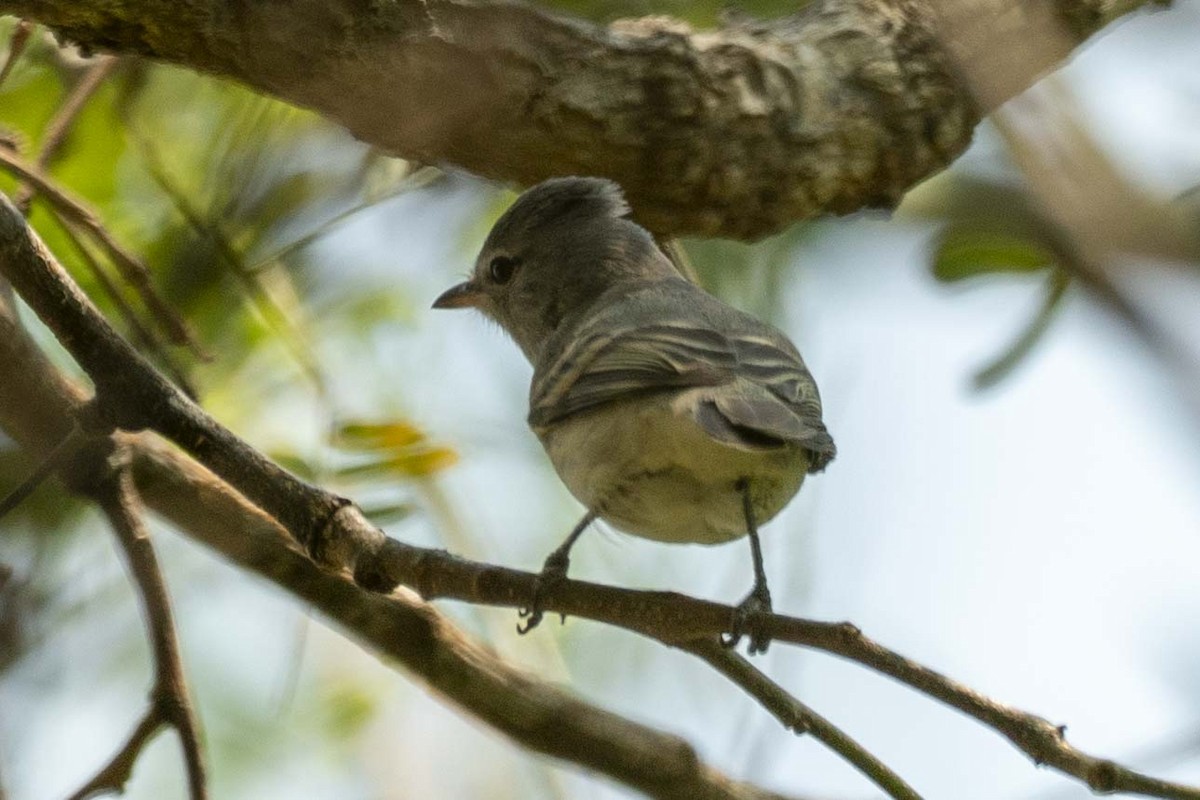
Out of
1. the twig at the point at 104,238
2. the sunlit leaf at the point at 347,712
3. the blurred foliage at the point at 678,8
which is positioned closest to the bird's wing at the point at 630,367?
the twig at the point at 104,238

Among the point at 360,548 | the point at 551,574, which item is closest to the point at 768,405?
the point at 551,574

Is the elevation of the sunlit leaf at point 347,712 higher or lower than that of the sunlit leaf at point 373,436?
lower

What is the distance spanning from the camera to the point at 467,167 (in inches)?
122

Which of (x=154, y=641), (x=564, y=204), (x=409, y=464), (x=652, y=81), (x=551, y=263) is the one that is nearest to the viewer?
(x=154, y=641)

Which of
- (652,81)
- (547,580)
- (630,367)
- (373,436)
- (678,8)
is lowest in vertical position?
(547,580)

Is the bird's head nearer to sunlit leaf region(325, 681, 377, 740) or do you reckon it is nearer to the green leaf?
the green leaf

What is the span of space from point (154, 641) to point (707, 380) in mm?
1186

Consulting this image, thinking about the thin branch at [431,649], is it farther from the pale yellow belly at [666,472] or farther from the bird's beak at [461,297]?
the bird's beak at [461,297]

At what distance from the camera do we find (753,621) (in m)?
2.31

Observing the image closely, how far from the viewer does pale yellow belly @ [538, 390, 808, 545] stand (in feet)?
8.84

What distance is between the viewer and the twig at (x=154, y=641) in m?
2.48

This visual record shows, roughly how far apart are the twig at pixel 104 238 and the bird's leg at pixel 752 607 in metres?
1.23

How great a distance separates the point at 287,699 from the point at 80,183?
4.89 feet

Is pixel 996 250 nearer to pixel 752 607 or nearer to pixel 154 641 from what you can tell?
pixel 752 607
